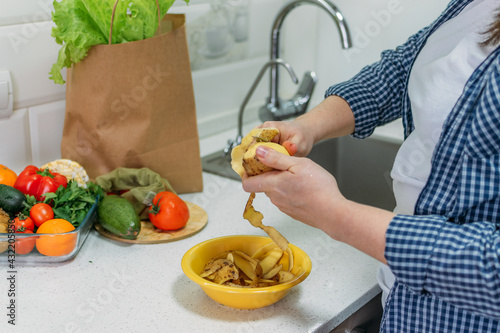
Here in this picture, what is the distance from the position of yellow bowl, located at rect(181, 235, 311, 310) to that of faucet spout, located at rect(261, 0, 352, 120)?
1.99 ft

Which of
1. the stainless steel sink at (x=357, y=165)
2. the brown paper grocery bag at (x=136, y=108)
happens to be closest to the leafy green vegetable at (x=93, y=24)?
the brown paper grocery bag at (x=136, y=108)

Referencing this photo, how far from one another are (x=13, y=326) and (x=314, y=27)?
4.49ft

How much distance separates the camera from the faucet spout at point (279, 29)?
133 centimetres

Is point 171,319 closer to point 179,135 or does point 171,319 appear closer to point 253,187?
point 253,187

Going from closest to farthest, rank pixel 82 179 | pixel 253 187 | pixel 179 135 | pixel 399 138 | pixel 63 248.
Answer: pixel 253 187
pixel 63 248
pixel 82 179
pixel 179 135
pixel 399 138

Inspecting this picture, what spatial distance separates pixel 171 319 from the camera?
0.81 metres

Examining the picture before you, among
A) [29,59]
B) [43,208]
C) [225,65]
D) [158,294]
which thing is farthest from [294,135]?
[225,65]

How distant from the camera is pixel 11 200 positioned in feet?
3.13

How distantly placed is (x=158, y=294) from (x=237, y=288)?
144 millimetres

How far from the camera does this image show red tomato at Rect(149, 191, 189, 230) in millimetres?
1050

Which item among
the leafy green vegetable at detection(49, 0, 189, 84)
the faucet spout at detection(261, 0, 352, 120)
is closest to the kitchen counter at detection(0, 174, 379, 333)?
the leafy green vegetable at detection(49, 0, 189, 84)

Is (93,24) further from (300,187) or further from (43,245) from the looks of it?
(300,187)

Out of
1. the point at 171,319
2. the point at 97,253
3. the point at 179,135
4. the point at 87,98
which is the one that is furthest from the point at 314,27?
the point at 171,319

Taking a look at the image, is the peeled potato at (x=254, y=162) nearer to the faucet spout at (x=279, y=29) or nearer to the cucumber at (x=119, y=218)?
the cucumber at (x=119, y=218)
